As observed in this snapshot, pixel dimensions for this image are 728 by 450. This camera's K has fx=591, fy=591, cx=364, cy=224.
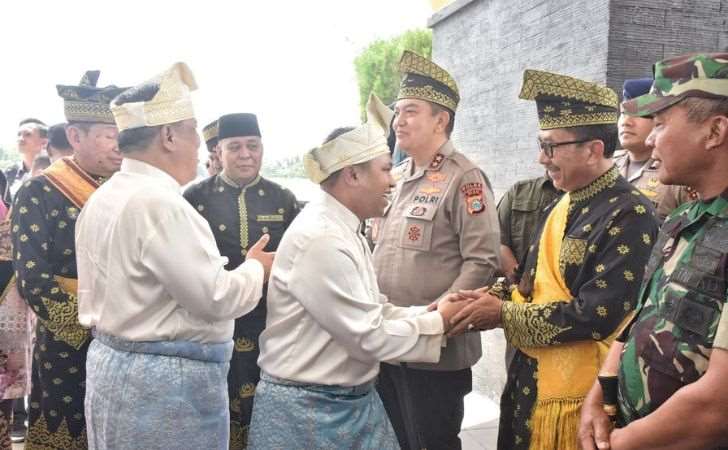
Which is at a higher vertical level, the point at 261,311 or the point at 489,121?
the point at 489,121

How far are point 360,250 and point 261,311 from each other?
59.6 inches

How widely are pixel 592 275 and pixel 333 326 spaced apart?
0.92 metres

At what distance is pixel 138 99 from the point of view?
216cm

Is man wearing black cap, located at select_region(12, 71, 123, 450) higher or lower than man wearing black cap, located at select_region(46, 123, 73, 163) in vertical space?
lower

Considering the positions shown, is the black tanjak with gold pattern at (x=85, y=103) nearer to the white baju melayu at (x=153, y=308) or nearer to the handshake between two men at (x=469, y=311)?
the white baju melayu at (x=153, y=308)

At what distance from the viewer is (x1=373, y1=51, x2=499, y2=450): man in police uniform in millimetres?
2805

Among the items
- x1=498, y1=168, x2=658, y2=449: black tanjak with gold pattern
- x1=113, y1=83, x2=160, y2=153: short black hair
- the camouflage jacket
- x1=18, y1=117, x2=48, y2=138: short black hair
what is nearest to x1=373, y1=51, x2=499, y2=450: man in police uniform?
x1=498, y1=168, x2=658, y2=449: black tanjak with gold pattern

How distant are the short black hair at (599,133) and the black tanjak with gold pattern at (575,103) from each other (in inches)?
0.6

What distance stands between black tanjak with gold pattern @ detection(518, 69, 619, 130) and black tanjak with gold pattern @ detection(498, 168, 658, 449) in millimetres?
219

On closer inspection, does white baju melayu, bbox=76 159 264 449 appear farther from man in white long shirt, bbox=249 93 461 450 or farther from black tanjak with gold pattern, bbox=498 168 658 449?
black tanjak with gold pattern, bbox=498 168 658 449

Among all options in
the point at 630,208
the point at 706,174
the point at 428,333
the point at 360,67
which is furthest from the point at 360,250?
the point at 360,67

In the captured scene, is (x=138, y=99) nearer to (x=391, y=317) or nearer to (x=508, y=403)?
(x=391, y=317)

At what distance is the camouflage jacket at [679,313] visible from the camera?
1.42 metres

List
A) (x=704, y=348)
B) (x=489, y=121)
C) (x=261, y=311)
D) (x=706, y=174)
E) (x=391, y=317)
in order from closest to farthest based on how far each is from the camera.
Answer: (x=704, y=348) → (x=706, y=174) → (x=391, y=317) → (x=261, y=311) → (x=489, y=121)
